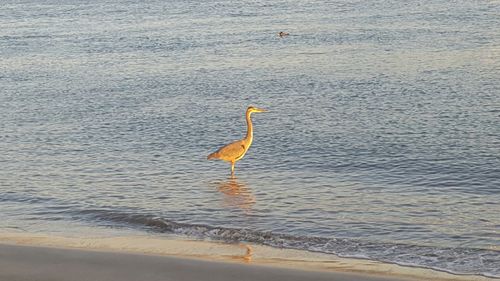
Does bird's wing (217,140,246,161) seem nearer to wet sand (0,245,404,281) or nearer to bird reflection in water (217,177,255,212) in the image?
bird reflection in water (217,177,255,212)

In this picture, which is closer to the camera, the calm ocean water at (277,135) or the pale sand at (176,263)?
the pale sand at (176,263)

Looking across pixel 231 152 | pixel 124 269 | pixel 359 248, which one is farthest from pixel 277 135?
pixel 124 269

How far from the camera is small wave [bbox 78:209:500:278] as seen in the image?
11102 mm

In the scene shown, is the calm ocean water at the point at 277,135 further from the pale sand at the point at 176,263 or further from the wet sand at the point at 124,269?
the wet sand at the point at 124,269

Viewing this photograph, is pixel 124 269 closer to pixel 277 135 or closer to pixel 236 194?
pixel 236 194

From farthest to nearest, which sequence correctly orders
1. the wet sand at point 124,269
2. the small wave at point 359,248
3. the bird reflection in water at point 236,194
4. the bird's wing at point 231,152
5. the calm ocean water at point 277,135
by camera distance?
the bird's wing at point 231,152
the bird reflection in water at point 236,194
the calm ocean water at point 277,135
the small wave at point 359,248
the wet sand at point 124,269

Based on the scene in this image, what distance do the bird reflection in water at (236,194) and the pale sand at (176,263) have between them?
2.11 m

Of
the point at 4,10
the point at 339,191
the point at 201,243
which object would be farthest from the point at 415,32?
the point at 4,10

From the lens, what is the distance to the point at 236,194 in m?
15.3

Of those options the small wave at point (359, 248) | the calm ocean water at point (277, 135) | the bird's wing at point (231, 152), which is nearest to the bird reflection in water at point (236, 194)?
the calm ocean water at point (277, 135)

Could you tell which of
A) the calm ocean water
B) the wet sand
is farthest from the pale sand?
the calm ocean water

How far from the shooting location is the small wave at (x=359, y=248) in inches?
437

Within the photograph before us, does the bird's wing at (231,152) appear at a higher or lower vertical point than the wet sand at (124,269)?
higher

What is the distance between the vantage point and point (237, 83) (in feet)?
84.4
